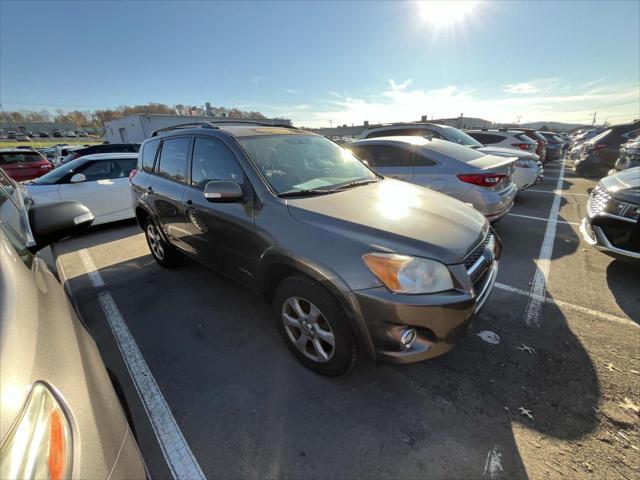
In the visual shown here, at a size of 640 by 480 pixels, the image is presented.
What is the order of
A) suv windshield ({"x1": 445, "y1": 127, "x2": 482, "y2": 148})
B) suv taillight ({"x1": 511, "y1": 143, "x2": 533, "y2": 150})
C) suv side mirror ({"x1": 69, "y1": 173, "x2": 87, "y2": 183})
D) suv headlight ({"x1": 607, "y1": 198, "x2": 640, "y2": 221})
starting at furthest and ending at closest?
suv taillight ({"x1": 511, "y1": 143, "x2": 533, "y2": 150}) → suv windshield ({"x1": 445, "y1": 127, "x2": 482, "y2": 148}) → suv side mirror ({"x1": 69, "y1": 173, "x2": 87, "y2": 183}) → suv headlight ({"x1": 607, "y1": 198, "x2": 640, "y2": 221})

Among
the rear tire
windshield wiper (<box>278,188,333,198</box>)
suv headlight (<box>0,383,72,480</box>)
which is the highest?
windshield wiper (<box>278,188,333,198</box>)

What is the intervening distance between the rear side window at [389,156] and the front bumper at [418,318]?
3.50 m

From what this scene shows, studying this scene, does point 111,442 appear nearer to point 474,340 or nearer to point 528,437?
point 528,437

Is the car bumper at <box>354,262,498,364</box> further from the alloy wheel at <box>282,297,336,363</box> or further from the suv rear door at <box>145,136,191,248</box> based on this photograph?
the suv rear door at <box>145,136,191,248</box>

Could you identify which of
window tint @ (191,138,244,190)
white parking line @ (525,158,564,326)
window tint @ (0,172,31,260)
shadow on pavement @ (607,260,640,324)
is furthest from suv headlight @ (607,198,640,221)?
window tint @ (0,172,31,260)

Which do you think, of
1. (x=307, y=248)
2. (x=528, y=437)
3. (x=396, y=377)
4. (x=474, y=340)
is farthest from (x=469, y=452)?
(x=307, y=248)

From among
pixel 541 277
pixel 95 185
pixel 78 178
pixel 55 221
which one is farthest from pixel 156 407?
pixel 95 185

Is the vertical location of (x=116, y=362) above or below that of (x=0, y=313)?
below

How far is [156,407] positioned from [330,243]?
1.70 m

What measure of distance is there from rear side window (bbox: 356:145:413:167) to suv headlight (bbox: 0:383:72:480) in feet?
16.6

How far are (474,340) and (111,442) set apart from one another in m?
2.65

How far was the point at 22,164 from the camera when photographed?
9922 mm

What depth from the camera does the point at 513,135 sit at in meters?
9.97

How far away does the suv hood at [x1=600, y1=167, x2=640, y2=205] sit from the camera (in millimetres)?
3202
